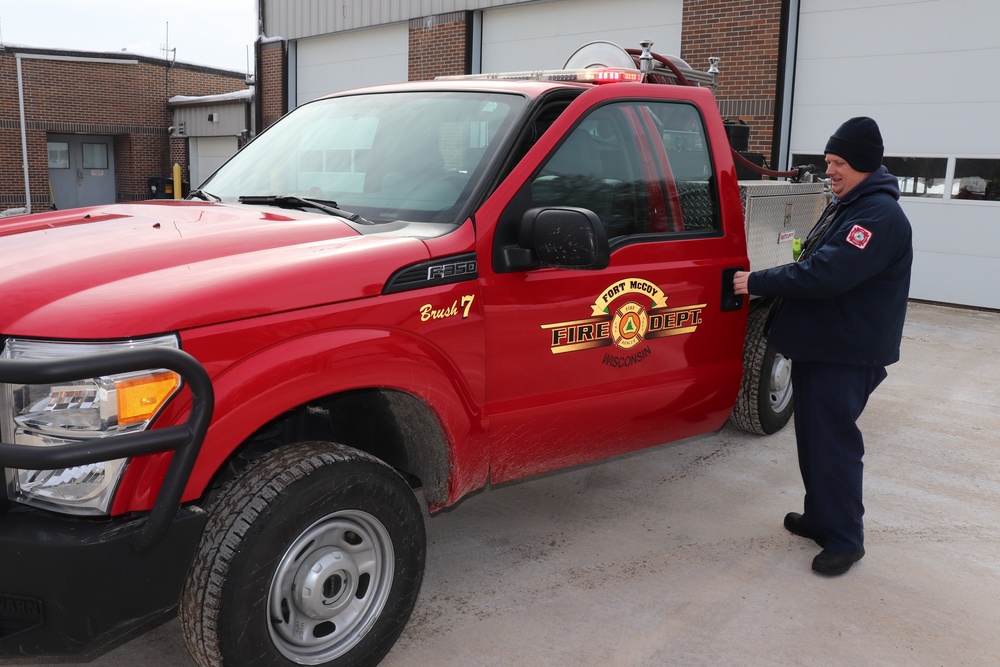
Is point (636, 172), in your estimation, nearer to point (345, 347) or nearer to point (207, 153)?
point (345, 347)

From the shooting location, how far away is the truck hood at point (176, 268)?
7.54ft

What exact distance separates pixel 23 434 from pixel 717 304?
2875mm

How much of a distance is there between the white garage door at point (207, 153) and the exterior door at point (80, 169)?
3.89 m

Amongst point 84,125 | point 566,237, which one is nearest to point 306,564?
point 566,237

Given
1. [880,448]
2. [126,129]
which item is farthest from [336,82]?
[880,448]

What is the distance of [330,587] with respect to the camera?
278 centimetres

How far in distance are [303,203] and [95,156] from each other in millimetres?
30802

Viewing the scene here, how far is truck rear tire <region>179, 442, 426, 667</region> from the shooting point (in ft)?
8.14

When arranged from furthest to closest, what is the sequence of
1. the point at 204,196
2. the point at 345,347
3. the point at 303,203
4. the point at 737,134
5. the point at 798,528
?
1. the point at 737,134
2. the point at 798,528
3. the point at 204,196
4. the point at 303,203
5. the point at 345,347

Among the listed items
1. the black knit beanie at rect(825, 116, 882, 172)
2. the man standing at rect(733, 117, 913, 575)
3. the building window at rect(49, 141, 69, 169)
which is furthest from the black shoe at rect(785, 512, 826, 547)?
the building window at rect(49, 141, 69, 169)

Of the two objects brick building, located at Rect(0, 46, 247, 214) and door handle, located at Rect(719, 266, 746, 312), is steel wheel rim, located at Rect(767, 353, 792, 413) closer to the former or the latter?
door handle, located at Rect(719, 266, 746, 312)

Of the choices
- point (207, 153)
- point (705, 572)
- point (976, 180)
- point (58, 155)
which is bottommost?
point (705, 572)

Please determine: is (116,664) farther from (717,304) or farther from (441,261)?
(717,304)

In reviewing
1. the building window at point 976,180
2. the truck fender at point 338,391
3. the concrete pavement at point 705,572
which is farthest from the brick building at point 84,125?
the truck fender at point 338,391
